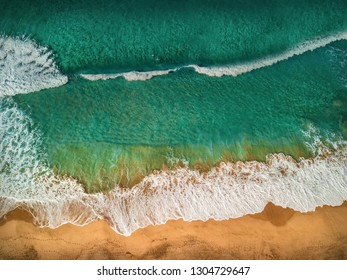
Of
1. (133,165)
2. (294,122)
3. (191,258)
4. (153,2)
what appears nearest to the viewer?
(191,258)

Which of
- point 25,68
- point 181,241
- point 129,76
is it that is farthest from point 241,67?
point 25,68

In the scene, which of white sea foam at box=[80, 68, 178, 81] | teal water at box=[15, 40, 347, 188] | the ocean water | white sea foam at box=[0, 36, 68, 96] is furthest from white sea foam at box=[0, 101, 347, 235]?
white sea foam at box=[80, 68, 178, 81]

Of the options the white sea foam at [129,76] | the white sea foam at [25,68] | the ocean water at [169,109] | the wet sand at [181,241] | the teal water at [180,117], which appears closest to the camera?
the wet sand at [181,241]

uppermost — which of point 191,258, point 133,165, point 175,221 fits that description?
point 133,165

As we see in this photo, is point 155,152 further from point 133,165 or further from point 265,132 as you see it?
point 265,132

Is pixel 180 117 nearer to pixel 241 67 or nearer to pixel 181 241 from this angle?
pixel 241 67

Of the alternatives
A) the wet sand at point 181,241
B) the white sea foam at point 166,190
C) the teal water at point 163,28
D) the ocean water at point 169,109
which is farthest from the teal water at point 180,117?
the wet sand at point 181,241

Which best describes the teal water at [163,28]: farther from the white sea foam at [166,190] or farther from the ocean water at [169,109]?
the white sea foam at [166,190]

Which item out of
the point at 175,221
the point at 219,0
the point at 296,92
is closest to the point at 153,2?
the point at 219,0
